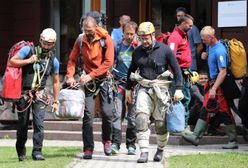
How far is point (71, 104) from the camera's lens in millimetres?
10023

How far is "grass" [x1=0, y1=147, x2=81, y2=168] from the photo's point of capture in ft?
31.8

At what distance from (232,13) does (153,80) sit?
4.64m

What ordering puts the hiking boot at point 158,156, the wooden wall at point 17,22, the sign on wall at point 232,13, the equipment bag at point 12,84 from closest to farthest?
the hiking boot at point 158,156
the equipment bag at point 12,84
the sign on wall at point 232,13
the wooden wall at point 17,22

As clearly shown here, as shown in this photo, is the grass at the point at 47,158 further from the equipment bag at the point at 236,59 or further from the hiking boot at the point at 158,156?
the equipment bag at the point at 236,59

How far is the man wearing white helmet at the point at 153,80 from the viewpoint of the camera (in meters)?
9.79

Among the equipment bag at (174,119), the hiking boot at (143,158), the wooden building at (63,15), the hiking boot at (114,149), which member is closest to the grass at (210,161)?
the hiking boot at (143,158)

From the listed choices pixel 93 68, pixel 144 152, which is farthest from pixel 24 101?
pixel 144 152

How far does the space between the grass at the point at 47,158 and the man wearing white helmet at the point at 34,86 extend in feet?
0.79

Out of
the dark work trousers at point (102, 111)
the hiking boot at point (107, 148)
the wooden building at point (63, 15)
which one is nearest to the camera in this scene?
the dark work trousers at point (102, 111)

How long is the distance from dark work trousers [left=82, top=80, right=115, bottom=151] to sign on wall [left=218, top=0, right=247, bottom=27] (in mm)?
4180

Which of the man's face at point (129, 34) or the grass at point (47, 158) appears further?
the man's face at point (129, 34)

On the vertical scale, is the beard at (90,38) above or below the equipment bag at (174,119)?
above

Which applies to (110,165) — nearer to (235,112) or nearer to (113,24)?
(235,112)

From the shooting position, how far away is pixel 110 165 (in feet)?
32.2
